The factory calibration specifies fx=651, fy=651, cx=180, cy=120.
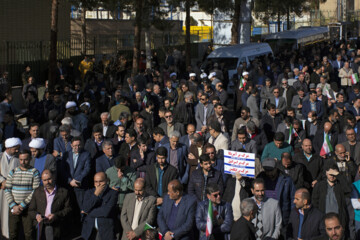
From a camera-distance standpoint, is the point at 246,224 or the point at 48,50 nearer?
the point at 246,224

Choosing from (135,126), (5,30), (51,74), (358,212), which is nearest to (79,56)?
(5,30)

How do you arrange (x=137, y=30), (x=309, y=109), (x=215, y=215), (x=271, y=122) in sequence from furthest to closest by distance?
1. (x=137, y=30)
2. (x=309, y=109)
3. (x=271, y=122)
4. (x=215, y=215)

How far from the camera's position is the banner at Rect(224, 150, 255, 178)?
28.9 feet

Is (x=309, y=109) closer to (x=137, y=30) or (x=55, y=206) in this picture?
(x=55, y=206)

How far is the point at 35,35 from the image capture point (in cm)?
3281

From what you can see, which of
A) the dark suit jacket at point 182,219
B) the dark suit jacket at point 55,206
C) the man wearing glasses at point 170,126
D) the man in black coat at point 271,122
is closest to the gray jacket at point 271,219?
the dark suit jacket at point 182,219

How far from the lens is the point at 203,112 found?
535 inches

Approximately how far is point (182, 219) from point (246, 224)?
107cm

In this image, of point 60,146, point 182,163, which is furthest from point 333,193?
point 60,146

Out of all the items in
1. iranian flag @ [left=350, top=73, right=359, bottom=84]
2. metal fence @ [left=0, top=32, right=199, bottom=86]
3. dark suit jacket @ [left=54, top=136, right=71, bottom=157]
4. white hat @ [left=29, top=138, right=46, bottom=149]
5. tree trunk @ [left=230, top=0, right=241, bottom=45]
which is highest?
tree trunk @ [left=230, top=0, right=241, bottom=45]

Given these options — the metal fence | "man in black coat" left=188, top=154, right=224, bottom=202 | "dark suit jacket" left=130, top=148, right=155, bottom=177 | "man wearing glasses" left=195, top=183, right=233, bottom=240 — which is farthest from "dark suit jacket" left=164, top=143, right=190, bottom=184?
the metal fence

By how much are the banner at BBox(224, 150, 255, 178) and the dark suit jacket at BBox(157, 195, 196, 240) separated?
44.5 inches

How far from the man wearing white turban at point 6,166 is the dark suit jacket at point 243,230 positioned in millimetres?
3867

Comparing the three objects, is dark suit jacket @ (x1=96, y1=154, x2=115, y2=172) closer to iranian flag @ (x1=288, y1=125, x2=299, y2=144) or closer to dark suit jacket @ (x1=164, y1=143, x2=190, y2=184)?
dark suit jacket @ (x1=164, y1=143, x2=190, y2=184)
